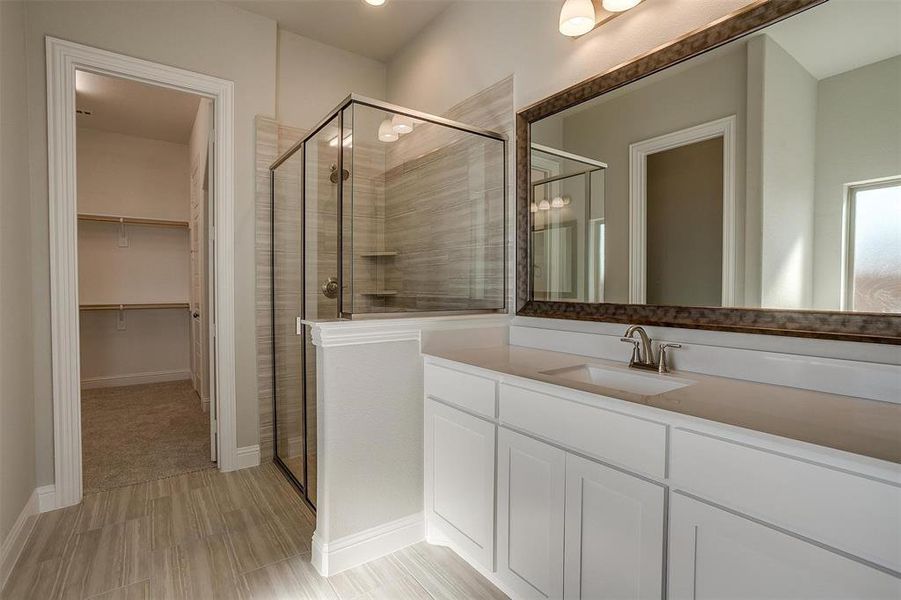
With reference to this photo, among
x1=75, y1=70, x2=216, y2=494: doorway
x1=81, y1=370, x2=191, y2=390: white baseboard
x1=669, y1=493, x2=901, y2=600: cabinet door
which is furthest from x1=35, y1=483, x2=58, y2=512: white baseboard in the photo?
x1=81, y1=370, x2=191, y2=390: white baseboard

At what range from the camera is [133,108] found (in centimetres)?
412

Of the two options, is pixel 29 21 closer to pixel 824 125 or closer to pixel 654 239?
pixel 654 239

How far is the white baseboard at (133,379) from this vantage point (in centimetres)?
486

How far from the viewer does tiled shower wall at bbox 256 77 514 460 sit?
6.43ft

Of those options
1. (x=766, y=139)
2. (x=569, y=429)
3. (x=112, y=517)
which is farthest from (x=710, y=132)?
(x=112, y=517)

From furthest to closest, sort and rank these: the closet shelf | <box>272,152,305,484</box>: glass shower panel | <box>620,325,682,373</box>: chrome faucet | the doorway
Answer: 1. the closet shelf
2. the doorway
3. <box>272,152,305,484</box>: glass shower panel
4. <box>620,325,682,373</box>: chrome faucet

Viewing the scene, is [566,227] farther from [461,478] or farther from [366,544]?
[366,544]

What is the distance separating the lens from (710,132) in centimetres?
148

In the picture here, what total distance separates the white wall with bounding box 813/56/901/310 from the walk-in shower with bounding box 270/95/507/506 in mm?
1288

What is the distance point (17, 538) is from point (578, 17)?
317 centimetres

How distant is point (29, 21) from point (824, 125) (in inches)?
131

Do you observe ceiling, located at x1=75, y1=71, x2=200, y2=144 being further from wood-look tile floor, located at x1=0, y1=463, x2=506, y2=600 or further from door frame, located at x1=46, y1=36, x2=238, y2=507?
wood-look tile floor, located at x1=0, y1=463, x2=506, y2=600

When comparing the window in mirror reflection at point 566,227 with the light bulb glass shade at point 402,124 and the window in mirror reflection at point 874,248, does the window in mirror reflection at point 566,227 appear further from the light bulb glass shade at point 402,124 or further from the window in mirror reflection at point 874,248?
the window in mirror reflection at point 874,248

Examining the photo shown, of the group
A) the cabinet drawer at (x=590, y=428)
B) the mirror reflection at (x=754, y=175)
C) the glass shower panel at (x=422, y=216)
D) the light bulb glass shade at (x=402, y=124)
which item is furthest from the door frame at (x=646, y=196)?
the light bulb glass shade at (x=402, y=124)
